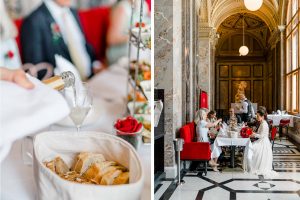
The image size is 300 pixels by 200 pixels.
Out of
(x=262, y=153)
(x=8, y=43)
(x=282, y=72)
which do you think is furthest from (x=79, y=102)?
(x=282, y=72)

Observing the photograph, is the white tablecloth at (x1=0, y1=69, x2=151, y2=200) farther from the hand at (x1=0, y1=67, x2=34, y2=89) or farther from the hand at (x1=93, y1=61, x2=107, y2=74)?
the hand at (x1=0, y1=67, x2=34, y2=89)

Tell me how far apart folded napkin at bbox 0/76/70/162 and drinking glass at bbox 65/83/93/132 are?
10cm

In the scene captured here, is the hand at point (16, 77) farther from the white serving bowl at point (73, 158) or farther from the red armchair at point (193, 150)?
the red armchair at point (193, 150)

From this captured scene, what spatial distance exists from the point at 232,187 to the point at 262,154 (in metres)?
1.59

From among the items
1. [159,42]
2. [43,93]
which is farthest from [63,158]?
[159,42]

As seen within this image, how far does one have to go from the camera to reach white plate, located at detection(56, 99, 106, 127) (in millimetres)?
2349

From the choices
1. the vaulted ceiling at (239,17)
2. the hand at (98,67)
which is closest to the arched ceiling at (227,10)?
the vaulted ceiling at (239,17)

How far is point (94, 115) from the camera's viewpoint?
2367 millimetres

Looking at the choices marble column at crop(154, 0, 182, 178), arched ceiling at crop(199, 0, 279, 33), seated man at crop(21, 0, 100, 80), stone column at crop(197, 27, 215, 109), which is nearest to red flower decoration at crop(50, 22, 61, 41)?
seated man at crop(21, 0, 100, 80)

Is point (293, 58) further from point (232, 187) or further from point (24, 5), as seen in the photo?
point (24, 5)

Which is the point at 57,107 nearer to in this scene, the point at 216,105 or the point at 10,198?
the point at 10,198

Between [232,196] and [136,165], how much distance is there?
4540mm

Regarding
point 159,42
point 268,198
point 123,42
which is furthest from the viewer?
point 159,42

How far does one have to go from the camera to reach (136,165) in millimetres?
2232
